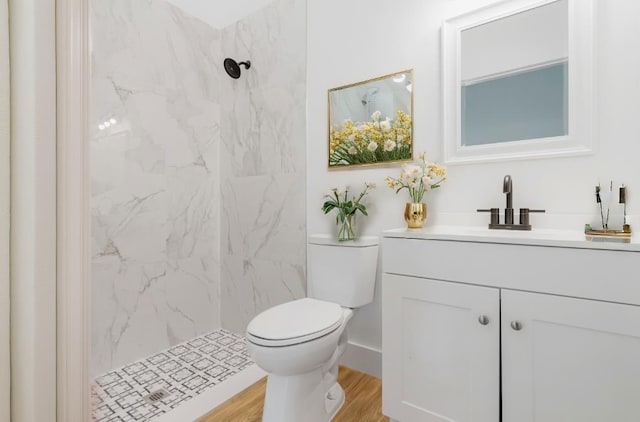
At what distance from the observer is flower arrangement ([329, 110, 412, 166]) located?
166 centimetres

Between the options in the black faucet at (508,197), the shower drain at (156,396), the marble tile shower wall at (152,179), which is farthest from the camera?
the marble tile shower wall at (152,179)

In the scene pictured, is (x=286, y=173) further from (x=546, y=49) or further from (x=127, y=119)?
(x=546, y=49)

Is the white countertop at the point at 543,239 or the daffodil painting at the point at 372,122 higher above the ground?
the daffodil painting at the point at 372,122

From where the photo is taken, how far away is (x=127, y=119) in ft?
Answer: 6.26

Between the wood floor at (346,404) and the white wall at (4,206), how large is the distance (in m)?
0.93

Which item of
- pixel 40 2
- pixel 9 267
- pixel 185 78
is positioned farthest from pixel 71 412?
pixel 185 78

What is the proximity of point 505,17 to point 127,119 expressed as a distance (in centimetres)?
207

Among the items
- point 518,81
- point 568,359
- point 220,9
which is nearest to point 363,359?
point 568,359

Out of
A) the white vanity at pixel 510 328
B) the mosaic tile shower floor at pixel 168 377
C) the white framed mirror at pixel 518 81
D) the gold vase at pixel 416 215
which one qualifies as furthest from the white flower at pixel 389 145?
the mosaic tile shower floor at pixel 168 377

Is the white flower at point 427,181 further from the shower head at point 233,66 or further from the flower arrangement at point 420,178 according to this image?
the shower head at point 233,66

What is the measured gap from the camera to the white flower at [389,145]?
168cm

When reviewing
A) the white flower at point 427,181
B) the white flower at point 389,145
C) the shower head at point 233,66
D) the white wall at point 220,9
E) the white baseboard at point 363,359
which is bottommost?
the white baseboard at point 363,359

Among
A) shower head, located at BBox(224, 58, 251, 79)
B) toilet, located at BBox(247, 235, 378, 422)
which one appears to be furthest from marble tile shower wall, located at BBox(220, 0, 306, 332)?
toilet, located at BBox(247, 235, 378, 422)

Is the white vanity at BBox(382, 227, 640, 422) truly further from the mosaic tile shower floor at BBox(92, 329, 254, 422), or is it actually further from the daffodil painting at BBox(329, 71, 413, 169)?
the mosaic tile shower floor at BBox(92, 329, 254, 422)
